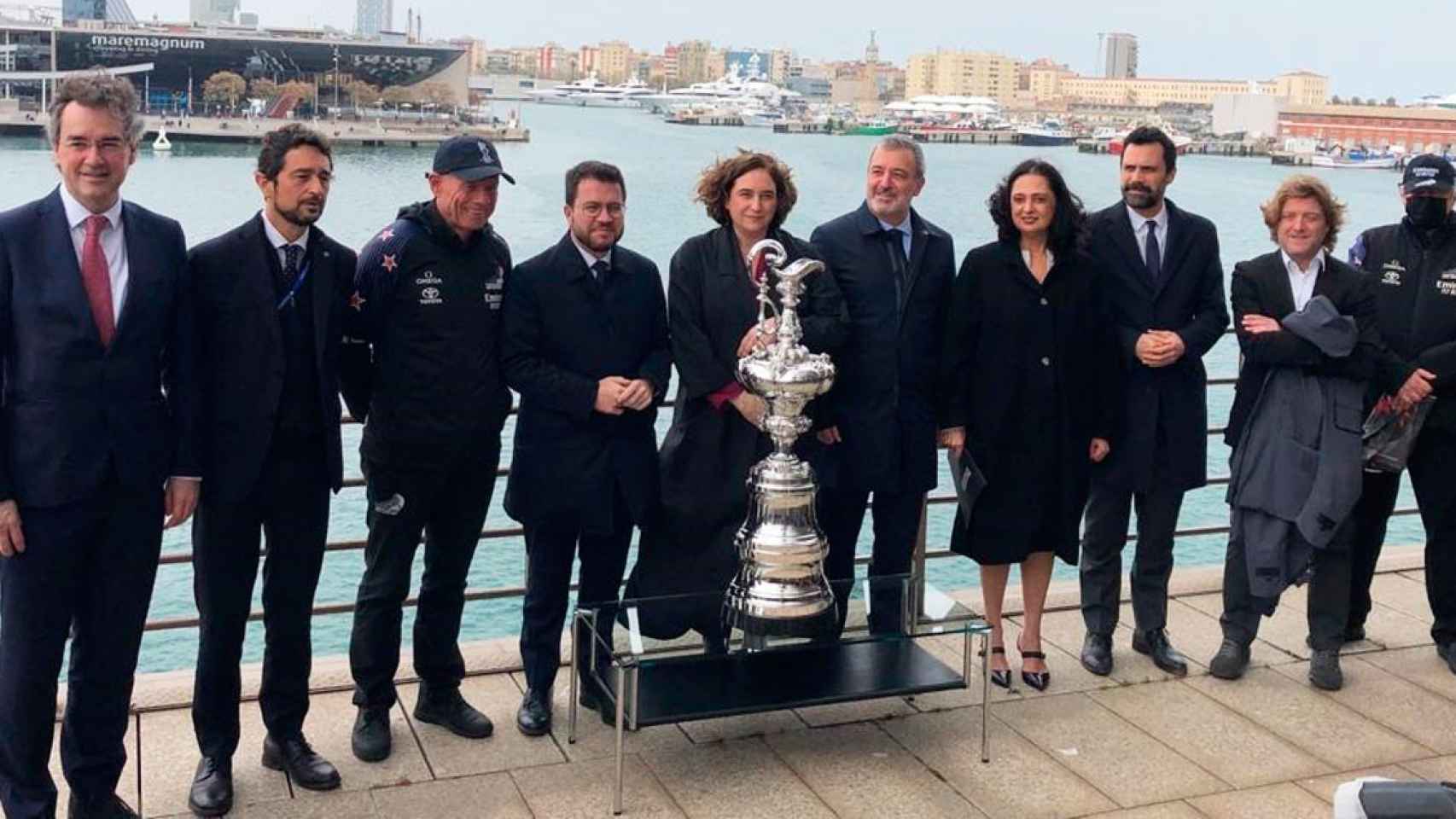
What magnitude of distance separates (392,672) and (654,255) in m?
26.1

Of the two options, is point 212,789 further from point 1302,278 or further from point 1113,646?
point 1302,278

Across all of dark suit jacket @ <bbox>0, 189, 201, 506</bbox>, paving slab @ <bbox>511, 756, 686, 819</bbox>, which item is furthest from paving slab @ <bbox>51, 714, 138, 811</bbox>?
paving slab @ <bbox>511, 756, 686, 819</bbox>

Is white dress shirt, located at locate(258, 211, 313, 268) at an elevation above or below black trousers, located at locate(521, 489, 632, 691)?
above

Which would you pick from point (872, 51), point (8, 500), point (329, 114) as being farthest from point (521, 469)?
point (872, 51)

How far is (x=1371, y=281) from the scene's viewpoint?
5.12 meters

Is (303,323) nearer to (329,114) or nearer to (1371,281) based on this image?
(1371,281)

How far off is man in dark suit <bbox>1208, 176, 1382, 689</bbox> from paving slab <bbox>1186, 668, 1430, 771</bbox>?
3.2 inches

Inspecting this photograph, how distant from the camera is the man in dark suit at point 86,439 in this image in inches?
136

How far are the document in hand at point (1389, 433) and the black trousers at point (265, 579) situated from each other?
3.48 metres

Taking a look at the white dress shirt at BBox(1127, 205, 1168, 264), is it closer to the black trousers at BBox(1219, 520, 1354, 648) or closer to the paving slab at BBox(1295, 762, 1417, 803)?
the black trousers at BBox(1219, 520, 1354, 648)

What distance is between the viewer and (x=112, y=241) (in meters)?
3.61

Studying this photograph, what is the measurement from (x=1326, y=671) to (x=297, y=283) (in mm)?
3630

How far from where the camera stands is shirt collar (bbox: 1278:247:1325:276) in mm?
5098

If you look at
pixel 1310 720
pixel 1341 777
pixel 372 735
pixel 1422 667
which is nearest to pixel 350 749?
pixel 372 735
